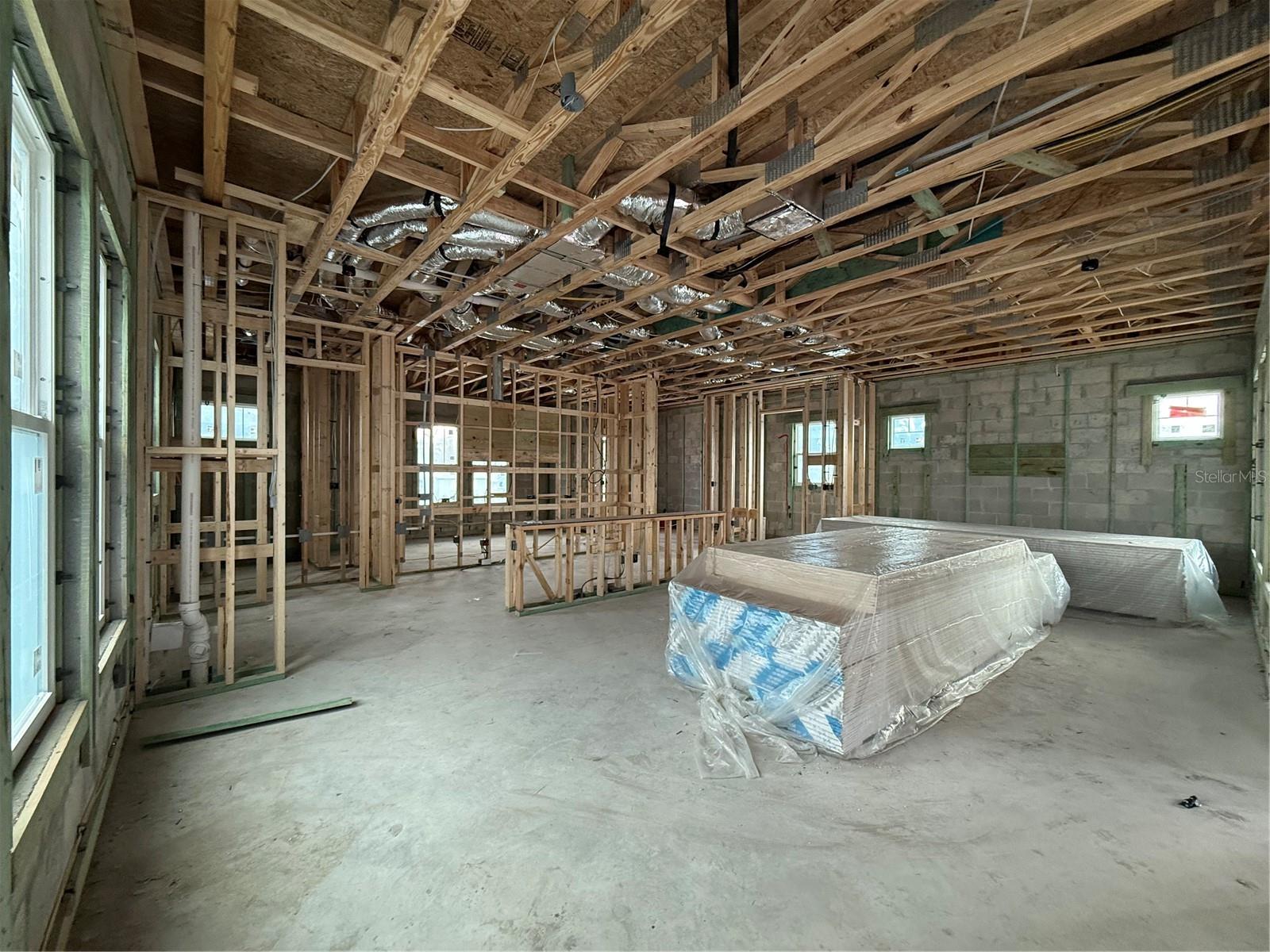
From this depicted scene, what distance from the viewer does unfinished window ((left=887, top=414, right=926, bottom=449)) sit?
333 inches

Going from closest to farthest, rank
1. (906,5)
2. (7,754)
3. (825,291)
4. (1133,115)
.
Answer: (7,754) → (906,5) → (1133,115) → (825,291)

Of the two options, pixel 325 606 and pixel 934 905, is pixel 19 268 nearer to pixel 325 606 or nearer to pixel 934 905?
pixel 934 905

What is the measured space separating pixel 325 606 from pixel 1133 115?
705 centimetres

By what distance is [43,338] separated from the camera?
1.72m

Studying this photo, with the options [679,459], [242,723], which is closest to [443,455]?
[679,459]

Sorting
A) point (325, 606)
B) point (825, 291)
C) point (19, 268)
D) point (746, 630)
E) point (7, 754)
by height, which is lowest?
point (325, 606)

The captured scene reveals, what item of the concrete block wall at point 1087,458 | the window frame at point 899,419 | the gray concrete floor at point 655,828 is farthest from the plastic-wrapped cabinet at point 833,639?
the window frame at point 899,419

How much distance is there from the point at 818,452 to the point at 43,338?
950cm

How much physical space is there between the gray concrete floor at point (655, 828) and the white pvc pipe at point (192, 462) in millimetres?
422

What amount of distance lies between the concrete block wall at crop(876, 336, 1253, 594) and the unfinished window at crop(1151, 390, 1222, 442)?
0.41 feet

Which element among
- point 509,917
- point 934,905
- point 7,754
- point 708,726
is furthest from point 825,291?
point 7,754

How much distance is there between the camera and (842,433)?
28.5ft

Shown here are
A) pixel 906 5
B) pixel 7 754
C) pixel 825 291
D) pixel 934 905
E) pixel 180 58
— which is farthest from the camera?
pixel 825 291

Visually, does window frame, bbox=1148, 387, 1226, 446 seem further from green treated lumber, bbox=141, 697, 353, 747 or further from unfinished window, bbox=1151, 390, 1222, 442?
green treated lumber, bbox=141, 697, 353, 747
